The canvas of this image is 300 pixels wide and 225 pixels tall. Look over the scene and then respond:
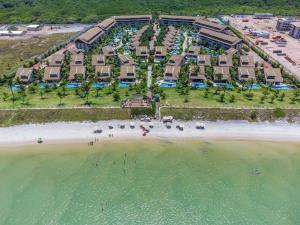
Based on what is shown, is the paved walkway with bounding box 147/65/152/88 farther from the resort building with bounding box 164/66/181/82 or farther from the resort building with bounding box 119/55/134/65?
the resort building with bounding box 119/55/134/65

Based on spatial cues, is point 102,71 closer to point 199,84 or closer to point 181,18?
point 199,84

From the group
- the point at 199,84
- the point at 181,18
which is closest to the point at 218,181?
the point at 199,84

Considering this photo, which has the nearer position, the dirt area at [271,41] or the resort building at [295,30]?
the dirt area at [271,41]

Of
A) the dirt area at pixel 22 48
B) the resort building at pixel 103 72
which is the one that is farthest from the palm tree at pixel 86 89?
the dirt area at pixel 22 48

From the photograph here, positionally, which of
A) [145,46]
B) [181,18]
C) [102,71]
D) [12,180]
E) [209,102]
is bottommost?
[12,180]

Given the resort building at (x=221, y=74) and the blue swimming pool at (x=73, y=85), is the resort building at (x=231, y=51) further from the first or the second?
the blue swimming pool at (x=73, y=85)
